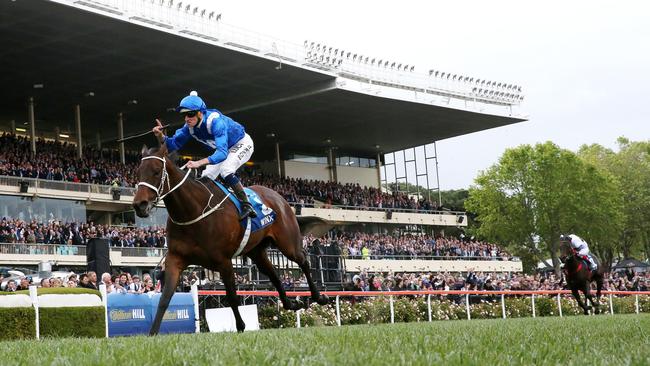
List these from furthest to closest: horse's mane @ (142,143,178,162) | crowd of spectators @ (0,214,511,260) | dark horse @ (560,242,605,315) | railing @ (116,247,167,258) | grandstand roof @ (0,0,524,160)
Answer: railing @ (116,247,167,258) < grandstand roof @ (0,0,524,160) < crowd of spectators @ (0,214,511,260) < dark horse @ (560,242,605,315) < horse's mane @ (142,143,178,162)

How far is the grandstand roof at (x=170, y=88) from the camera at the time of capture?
34.1 meters

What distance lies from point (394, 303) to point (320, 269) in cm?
246

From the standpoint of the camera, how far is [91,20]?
32.5m

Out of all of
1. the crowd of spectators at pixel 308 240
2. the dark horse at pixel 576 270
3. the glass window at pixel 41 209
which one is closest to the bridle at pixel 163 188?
the crowd of spectators at pixel 308 240

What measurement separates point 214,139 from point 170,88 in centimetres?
3460

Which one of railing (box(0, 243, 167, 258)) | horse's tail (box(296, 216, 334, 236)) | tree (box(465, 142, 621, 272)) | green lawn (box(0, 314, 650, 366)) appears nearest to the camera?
green lawn (box(0, 314, 650, 366))

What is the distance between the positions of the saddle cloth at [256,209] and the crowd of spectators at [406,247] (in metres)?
31.3

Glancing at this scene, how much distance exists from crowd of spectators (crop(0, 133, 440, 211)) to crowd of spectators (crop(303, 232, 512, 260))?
3.42 m

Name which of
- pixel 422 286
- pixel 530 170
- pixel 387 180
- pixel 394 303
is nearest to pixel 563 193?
pixel 530 170

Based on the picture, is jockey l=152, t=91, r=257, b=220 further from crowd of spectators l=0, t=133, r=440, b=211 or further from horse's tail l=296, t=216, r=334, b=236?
crowd of spectators l=0, t=133, r=440, b=211

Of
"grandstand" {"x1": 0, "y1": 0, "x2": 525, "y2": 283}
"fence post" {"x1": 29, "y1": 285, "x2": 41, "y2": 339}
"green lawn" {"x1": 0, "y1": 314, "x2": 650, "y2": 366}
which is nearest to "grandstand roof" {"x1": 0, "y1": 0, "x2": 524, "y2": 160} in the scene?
"grandstand" {"x1": 0, "y1": 0, "x2": 525, "y2": 283}

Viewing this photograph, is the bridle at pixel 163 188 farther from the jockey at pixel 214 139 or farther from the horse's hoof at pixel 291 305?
the horse's hoof at pixel 291 305

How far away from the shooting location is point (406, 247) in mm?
50781

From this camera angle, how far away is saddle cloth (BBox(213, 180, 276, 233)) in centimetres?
963
